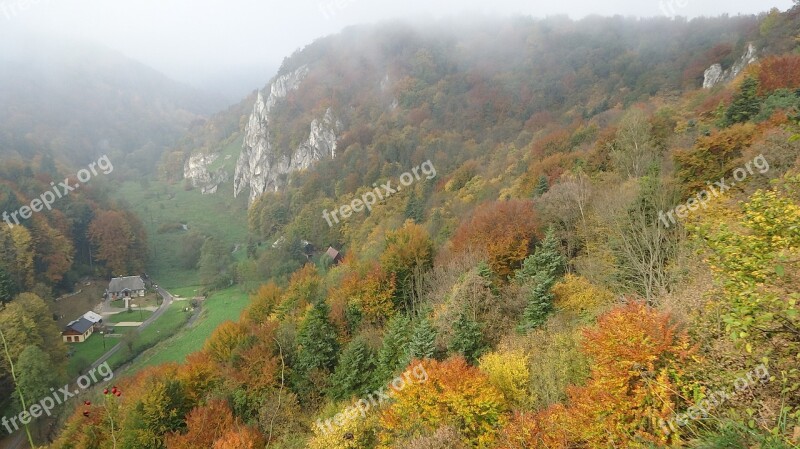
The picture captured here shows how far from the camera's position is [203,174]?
472 feet

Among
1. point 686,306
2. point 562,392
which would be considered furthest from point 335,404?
point 686,306

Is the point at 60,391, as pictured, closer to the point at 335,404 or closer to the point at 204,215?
the point at 335,404

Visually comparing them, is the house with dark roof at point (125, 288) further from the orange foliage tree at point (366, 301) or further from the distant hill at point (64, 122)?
the distant hill at point (64, 122)

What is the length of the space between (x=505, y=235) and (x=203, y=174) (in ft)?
452

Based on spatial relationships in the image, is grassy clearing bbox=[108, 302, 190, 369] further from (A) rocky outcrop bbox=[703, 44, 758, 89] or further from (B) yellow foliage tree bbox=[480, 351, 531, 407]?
(A) rocky outcrop bbox=[703, 44, 758, 89]

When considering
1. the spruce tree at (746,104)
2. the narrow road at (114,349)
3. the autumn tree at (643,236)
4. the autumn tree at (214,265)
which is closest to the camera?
the autumn tree at (643,236)

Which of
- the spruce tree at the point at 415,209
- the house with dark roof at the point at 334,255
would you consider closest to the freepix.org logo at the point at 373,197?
the house with dark roof at the point at 334,255

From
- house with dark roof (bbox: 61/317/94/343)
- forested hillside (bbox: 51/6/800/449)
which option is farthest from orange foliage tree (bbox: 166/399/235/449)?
house with dark roof (bbox: 61/317/94/343)

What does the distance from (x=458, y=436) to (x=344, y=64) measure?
484 feet

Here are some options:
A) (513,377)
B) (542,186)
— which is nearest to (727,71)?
(542,186)

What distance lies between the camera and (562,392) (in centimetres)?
1524

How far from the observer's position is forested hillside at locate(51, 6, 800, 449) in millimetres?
7227

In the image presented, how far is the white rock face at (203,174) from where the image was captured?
454 feet

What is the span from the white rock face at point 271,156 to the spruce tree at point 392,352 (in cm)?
9116
